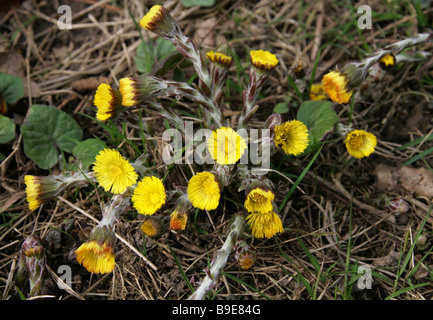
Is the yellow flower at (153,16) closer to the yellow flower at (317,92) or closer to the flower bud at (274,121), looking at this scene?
the flower bud at (274,121)

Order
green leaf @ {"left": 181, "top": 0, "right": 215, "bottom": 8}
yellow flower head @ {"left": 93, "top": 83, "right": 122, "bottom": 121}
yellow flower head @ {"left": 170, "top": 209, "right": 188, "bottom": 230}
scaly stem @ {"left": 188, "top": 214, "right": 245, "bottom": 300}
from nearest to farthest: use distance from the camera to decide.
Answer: scaly stem @ {"left": 188, "top": 214, "right": 245, "bottom": 300}, yellow flower head @ {"left": 170, "top": 209, "right": 188, "bottom": 230}, yellow flower head @ {"left": 93, "top": 83, "right": 122, "bottom": 121}, green leaf @ {"left": 181, "top": 0, "right": 215, "bottom": 8}

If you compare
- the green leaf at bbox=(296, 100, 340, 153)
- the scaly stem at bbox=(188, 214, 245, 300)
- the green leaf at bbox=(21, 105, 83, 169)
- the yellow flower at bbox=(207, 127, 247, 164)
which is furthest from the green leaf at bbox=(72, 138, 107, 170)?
the green leaf at bbox=(296, 100, 340, 153)

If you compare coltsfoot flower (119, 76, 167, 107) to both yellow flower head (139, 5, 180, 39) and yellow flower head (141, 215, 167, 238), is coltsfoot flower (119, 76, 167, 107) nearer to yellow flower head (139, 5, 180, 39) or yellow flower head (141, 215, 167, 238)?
yellow flower head (139, 5, 180, 39)

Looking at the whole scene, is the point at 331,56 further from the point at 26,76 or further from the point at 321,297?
the point at 26,76

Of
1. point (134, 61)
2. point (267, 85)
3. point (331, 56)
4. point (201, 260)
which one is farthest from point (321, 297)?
point (134, 61)

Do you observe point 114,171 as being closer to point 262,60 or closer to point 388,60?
point 262,60

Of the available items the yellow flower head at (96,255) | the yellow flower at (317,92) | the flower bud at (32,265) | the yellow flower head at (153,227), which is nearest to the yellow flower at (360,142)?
the yellow flower at (317,92)
